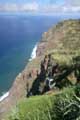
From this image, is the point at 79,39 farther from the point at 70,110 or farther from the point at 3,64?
the point at 70,110

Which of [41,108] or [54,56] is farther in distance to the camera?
[54,56]

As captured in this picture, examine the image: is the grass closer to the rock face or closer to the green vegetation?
the green vegetation

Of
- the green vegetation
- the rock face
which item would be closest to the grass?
the green vegetation

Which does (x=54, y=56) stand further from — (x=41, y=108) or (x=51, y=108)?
(x=51, y=108)

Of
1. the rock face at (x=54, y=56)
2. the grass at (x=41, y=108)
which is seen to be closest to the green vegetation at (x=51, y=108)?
the grass at (x=41, y=108)

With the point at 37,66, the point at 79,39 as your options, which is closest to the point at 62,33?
the point at 79,39

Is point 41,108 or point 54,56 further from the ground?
point 41,108

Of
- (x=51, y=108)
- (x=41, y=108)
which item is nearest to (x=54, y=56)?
(x=41, y=108)

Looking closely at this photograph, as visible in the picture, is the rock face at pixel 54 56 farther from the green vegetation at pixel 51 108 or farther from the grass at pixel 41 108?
the green vegetation at pixel 51 108
